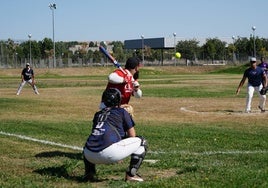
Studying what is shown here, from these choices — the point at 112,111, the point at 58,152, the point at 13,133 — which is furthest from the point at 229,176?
the point at 13,133

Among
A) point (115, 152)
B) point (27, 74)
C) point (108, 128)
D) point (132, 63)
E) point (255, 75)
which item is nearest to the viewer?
point (115, 152)

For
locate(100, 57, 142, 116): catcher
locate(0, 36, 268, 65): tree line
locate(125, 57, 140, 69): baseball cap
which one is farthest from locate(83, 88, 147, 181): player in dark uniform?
locate(0, 36, 268, 65): tree line

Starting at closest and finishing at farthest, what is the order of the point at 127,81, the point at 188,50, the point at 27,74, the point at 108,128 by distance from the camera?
1. the point at 108,128
2. the point at 127,81
3. the point at 27,74
4. the point at 188,50

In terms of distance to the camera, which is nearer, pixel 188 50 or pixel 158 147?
pixel 158 147

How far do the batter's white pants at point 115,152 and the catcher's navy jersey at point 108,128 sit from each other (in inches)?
2.5

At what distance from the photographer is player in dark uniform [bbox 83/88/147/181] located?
7672 millimetres

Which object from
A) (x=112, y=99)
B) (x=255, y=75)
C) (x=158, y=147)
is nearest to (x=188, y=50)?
(x=255, y=75)

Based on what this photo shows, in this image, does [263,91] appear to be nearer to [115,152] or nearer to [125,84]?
[125,84]

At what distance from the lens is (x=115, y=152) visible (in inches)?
301

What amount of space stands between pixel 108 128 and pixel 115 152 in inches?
14.8

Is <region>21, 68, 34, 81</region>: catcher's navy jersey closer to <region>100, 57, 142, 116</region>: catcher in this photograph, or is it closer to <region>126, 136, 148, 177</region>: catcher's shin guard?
<region>100, 57, 142, 116</region>: catcher

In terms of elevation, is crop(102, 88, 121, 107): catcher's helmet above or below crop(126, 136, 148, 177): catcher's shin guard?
above

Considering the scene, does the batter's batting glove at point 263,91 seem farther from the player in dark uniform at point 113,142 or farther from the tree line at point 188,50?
the tree line at point 188,50

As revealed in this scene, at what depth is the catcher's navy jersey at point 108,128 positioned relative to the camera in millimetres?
7684
